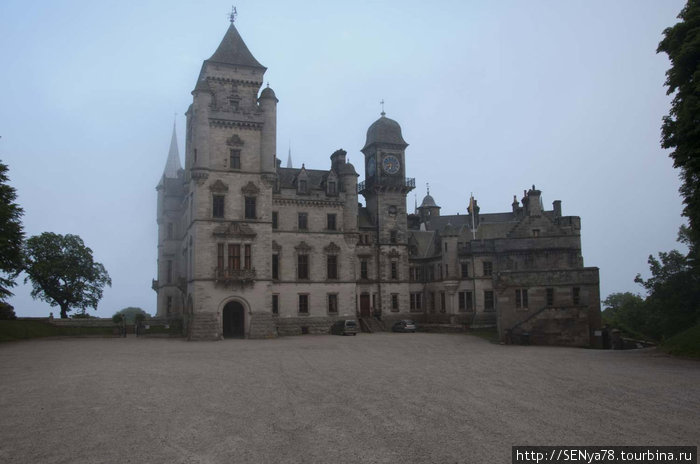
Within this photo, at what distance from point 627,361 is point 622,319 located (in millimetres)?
54680

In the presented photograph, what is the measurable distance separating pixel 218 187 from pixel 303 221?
1092cm

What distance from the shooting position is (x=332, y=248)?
5750 centimetres

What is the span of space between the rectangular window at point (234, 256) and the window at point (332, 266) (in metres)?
11.2

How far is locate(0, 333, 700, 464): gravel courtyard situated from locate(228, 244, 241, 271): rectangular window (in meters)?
21.0

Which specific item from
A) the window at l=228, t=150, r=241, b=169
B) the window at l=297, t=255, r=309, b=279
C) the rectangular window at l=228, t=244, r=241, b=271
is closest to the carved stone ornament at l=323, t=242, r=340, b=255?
the window at l=297, t=255, r=309, b=279

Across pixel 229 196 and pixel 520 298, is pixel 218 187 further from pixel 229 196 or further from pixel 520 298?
pixel 520 298

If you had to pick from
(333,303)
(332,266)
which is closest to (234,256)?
(332,266)

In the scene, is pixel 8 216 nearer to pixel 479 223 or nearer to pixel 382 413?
pixel 382 413

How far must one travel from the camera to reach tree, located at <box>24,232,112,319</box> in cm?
6341

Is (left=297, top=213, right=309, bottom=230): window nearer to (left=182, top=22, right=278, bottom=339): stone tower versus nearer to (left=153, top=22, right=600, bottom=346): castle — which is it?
(left=153, top=22, right=600, bottom=346): castle

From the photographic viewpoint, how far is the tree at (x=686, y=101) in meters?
24.8

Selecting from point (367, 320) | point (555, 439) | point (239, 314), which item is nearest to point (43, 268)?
point (239, 314)

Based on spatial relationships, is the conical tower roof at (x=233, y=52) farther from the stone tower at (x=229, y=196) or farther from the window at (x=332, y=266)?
the window at (x=332, y=266)

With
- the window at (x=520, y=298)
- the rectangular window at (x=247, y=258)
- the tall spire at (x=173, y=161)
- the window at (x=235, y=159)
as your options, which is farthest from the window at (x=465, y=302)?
the tall spire at (x=173, y=161)
